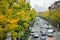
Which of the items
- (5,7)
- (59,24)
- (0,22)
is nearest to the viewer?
(0,22)

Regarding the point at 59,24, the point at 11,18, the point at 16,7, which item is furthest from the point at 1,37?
the point at 59,24

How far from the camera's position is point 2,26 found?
83.8 feet

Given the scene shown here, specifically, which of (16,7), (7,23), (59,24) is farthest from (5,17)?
(59,24)

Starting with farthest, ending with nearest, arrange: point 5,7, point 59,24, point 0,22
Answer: point 59,24, point 5,7, point 0,22

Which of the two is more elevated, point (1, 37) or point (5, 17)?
point (5, 17)

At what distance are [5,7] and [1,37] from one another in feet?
11.0

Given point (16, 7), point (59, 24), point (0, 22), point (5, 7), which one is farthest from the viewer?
point (59, 24)

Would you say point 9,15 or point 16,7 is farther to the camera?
point 16,7

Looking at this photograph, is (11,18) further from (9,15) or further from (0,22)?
(0,22)

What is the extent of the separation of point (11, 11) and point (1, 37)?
3877mm

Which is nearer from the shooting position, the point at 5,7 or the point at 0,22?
the point at 0,22

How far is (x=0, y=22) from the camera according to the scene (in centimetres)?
2506

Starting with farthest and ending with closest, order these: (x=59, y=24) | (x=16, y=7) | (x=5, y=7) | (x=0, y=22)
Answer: (x=59, y=24), (x=16, y=7), (x=5, y=7), (x=0, y=22)

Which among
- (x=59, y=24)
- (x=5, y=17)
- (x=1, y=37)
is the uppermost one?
(x=5, y=17)
